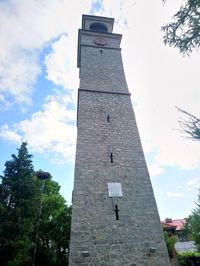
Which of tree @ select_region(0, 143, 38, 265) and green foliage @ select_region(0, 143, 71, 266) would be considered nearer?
tree @ select_region(0, 143, 38, 265)

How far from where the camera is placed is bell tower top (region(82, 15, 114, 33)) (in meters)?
17.4

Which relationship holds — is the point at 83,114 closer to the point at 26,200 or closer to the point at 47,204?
the point at 26,200

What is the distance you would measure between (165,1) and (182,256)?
19.3m

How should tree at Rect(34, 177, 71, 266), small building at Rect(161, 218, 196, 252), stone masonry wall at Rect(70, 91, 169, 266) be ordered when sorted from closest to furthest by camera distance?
stone masonry wall at Rect(70, 91, 169, 266) < tree at Rect(34, 177, 71, 266) < small building at Rect(161, 218, 196, 252)

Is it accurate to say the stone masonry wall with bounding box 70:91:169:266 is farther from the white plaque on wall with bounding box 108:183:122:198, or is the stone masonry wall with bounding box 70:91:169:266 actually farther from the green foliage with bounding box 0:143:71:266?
the green foliage with bounding box 0:143:71:266

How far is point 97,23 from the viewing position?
1784 centimetres

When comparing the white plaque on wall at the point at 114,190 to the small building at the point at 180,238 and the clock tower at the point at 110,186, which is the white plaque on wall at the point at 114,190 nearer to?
the clock tower at the point at 110,186

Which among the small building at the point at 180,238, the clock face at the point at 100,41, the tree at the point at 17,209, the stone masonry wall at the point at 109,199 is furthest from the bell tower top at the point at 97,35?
the small building at the point at 180,238

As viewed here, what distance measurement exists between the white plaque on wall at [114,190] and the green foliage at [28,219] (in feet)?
17.0

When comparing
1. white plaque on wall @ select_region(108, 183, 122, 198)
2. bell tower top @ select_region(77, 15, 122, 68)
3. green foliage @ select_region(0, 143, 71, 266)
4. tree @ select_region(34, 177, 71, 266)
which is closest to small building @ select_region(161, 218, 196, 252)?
tree @ select_region(34, 177, 71, 266)

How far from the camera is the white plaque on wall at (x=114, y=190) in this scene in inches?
343

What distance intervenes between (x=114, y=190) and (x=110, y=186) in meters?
0.23

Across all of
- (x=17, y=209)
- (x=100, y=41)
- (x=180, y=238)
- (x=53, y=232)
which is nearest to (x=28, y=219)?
(x=17, y=209)

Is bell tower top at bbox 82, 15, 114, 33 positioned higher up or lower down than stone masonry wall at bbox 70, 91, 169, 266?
higher up
